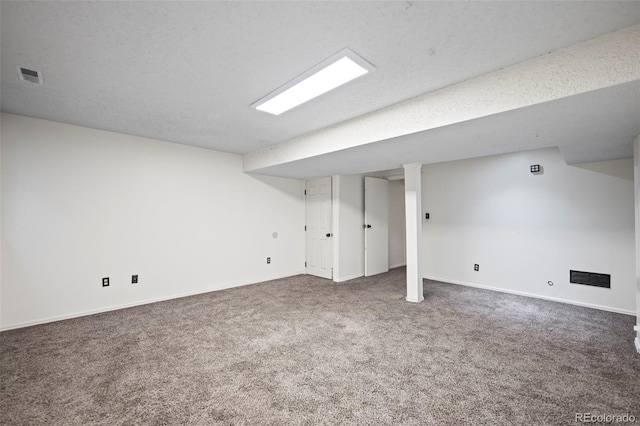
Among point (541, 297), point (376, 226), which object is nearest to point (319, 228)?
point (376, 226)

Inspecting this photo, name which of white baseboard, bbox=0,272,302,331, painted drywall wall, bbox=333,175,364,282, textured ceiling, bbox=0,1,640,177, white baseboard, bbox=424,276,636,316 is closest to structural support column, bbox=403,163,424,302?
white baseboard, bbox=424,276,636,316

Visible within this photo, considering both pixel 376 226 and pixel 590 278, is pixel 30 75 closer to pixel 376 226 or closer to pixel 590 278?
pixel 376 226

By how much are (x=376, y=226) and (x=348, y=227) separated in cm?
73

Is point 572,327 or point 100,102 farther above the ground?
point 100,102

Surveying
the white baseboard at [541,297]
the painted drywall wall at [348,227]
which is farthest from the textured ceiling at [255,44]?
the white baseboard at [541,297]

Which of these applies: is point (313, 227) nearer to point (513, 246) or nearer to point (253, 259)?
point (253, 259)

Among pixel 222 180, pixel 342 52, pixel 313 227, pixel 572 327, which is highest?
pixel 342 52

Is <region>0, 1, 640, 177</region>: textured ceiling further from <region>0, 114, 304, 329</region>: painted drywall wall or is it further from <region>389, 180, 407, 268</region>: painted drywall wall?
<region>389, 180, 407, 268</region>: painted drywall wall

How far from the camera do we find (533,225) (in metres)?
4.10

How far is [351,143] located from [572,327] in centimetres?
321

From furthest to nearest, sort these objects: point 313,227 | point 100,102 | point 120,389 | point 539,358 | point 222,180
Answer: point 313,227 → point 222,180 → point 100,102 → point 539,358 → point 120,389

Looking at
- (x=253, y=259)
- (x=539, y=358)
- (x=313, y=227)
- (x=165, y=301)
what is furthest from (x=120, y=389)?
(x=313, y=227)

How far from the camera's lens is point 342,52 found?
178 centimetres

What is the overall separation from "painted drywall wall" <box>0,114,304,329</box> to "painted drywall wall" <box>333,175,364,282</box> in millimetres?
1367
